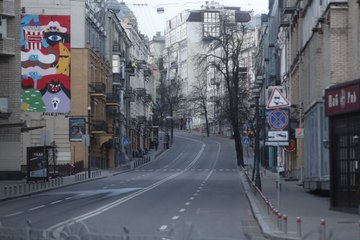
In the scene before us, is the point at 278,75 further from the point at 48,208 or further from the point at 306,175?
the point at 48,208

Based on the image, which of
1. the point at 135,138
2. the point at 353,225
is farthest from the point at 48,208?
the point at 135,138

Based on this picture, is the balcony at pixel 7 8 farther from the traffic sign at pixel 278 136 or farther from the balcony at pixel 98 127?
the traffic sign at pixel 278 136

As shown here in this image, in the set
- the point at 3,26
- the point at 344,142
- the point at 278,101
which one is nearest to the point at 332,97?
the point at 344,142

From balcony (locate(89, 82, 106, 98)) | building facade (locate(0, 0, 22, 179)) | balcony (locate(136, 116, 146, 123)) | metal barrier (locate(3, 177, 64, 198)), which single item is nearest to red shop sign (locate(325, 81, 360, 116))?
metal barrier (locate(3, 177, 64, 198))

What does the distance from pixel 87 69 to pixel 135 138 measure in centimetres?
4493

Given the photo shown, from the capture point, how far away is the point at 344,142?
2392 cm

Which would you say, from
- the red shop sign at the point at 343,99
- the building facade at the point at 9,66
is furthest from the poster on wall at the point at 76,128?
the red shop sign at the point at 343,99

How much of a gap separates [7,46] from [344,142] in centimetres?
3456

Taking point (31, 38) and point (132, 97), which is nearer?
point (31, 38)

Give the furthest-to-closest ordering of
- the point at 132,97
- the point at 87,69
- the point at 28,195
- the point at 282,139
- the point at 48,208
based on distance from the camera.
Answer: the point at 132,97 → the point at 87,69 → the point at 28,195 → the point at 48,208 → the point at 282,139

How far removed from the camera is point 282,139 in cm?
2211

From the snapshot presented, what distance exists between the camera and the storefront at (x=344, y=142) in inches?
899

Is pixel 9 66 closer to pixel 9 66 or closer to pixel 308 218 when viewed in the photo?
pixel 9 66

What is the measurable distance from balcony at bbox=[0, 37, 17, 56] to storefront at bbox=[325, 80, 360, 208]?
33.0 meters
